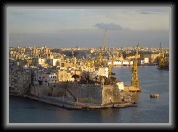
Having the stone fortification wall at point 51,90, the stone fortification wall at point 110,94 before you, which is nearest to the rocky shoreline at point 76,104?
the stone fortification wall at point 110,94

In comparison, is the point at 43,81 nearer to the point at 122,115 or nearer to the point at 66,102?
the point at 66,102

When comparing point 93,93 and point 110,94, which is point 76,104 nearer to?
point 93,93

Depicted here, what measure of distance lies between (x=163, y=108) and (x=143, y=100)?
39.7 inches

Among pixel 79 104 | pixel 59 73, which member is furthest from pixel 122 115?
pixel 59 73

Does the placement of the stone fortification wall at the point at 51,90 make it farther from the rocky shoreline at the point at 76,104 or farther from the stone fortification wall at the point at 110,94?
the stone fortification wall at the point at 110,94

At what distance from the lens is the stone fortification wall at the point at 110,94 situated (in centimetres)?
757

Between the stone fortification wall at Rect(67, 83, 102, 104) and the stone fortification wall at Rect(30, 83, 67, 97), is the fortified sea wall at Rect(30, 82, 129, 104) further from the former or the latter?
the stone fortification wall at Rect(30, 83, 67, 97)

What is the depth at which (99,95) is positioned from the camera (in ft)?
24.9

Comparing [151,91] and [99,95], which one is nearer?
[99,95]

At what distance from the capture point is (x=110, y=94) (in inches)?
303

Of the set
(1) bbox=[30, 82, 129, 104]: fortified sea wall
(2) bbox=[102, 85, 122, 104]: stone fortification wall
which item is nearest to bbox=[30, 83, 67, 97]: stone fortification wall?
(1) bbox=[30, 82, 129, 104]: fortified sea wall

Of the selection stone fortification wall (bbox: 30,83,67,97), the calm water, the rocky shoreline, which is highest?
stone fortification wall (bbox: 30,83,67,97)

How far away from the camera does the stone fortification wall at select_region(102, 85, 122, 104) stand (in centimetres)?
757

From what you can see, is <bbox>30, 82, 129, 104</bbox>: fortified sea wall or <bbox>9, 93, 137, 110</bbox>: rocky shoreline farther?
<bbox>30, 82, 129, 104</bbox>: fortified sea wall
